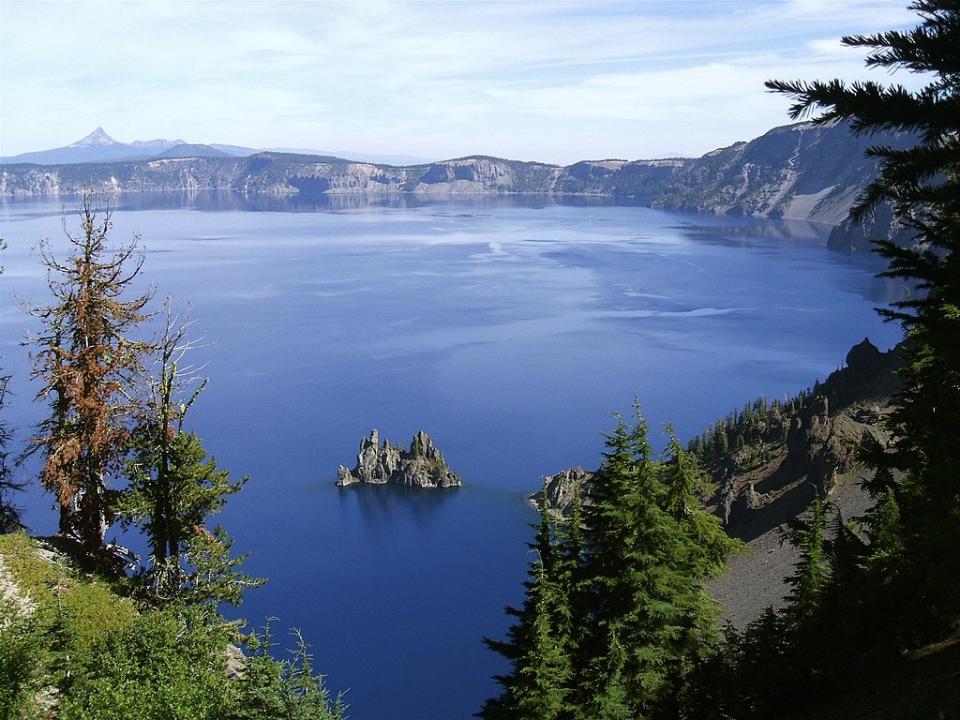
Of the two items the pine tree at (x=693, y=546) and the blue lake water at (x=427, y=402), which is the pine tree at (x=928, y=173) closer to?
the pine tree at (x=693, y=546)

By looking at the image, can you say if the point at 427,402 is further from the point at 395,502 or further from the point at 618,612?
the point at 618,612

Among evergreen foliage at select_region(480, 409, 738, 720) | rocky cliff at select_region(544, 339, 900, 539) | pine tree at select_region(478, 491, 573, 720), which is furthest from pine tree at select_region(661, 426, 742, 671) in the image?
rocky cliff at select_region(544, 339, 900, 539)

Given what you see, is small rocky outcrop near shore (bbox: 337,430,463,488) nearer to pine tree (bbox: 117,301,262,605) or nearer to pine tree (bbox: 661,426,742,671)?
pine tree (bbox: 661,426,742,671)

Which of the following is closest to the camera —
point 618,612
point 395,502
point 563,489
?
point 618,612

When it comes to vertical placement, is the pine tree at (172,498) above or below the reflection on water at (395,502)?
above

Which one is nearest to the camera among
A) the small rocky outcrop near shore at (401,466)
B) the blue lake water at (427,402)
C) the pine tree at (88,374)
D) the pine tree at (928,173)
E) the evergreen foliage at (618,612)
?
the pine tree at (928,173)

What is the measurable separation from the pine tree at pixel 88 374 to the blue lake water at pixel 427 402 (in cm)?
1898

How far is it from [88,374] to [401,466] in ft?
214

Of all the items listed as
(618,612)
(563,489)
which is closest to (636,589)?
(618,612)

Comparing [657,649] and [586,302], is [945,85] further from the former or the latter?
[586,302]

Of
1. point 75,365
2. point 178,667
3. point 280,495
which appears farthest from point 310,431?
point 178,667

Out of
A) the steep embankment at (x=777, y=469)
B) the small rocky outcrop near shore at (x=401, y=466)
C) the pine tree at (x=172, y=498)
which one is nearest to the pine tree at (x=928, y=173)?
the pine tree at (x=172, y=498)

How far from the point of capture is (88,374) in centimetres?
2225

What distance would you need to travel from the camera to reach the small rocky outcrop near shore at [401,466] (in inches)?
3344
